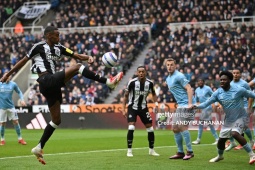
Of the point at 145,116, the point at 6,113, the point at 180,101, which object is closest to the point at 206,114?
the point at 6,113

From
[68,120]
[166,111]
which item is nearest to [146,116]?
[166,111]

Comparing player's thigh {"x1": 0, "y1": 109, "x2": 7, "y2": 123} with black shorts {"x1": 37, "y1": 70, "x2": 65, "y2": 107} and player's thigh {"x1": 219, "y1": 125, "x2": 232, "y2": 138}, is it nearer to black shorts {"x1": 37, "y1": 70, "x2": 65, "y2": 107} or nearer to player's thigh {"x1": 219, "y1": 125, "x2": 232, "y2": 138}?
black shorts {"x1": 37, "y1": 70, "x2": 65, "y2": 107}

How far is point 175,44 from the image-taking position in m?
36.8

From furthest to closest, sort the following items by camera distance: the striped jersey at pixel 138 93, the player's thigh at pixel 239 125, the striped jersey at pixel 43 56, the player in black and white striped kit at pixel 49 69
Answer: the striped jersey at pixel 138 93 → the player's thigh at pixel 239 125 → the striped jersey at pixel 43 56 → the player in black and white striped kit at pixel 49 69

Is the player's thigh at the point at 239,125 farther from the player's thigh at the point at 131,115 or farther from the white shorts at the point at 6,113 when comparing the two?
the white shorts at the point at 6,113

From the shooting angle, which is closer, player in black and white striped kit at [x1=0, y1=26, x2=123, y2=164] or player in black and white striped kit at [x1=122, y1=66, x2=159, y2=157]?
player in black and white striped kit at [x1=0, y1=26, x2=123, y2=164]

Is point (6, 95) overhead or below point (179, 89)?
below

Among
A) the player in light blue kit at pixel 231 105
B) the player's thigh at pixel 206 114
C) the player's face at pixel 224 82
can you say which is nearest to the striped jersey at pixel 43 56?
the player in light blue kit at pixel 231 105

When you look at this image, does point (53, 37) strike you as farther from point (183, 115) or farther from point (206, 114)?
point (206, 114)

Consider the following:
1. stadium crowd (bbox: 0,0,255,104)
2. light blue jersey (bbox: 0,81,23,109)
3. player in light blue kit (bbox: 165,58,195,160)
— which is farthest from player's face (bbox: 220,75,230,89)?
stadium crowd (bbox: 0,0,255,104)

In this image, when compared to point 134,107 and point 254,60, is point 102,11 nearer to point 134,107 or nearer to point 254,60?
point 254,60

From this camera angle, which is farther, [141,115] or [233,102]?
[141,115]

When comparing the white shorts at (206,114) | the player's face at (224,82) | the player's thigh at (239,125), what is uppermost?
the player's face at (224,82)

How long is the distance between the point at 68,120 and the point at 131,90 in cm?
1770
